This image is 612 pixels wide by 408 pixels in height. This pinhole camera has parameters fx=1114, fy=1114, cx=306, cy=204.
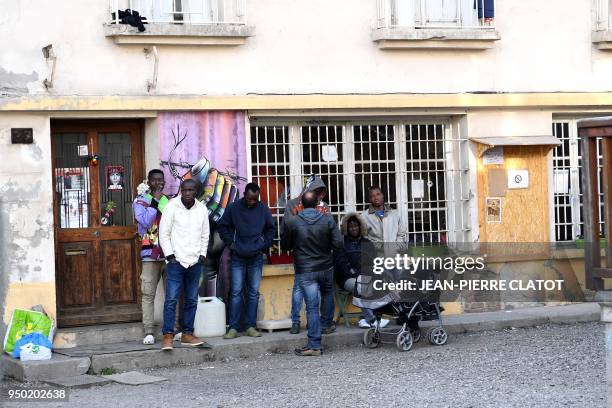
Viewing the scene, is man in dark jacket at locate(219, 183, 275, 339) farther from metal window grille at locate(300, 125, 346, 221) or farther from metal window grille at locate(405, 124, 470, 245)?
metal window grille at locate(405, 124, 470, 245)

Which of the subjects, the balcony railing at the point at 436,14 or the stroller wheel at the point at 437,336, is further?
the balcony railing at the point at 436,14

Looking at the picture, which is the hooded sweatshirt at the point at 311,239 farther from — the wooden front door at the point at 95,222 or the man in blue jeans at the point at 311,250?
the wooden front door at the point at 95,222

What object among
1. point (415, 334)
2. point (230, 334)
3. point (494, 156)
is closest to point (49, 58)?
point (230, 334)

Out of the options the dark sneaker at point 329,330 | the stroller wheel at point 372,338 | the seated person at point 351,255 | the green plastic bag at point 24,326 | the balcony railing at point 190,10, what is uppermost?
the balcony railing at point 190,10

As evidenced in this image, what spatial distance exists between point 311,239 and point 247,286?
1258 mm

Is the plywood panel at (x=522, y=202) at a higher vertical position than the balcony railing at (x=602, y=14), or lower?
lower

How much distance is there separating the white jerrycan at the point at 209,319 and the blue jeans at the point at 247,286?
15cm

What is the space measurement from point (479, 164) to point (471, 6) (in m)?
2.08

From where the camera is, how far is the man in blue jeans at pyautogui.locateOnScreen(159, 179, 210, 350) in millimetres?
12273

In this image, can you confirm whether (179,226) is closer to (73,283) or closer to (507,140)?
(73,283)

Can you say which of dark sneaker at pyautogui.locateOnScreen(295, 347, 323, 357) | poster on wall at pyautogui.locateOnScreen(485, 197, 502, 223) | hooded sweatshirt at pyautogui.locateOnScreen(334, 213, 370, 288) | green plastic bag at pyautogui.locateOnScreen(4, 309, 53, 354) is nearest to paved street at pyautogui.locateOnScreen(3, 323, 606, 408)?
dark sneaker at pyautogui.locateOnScreen(295, 347, 323, 357)

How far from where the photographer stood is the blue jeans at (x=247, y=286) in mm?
12992

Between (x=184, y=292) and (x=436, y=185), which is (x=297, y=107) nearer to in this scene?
(x=436, y=185)

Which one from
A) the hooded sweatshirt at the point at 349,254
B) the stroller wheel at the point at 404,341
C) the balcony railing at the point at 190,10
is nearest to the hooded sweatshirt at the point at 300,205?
the hooded sweatshirt at the point at 349,254
